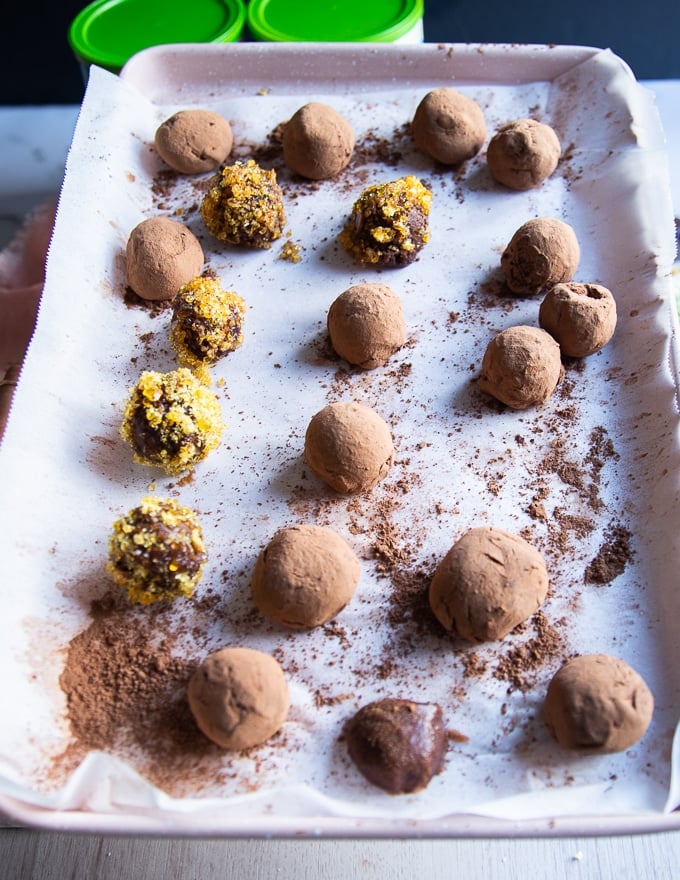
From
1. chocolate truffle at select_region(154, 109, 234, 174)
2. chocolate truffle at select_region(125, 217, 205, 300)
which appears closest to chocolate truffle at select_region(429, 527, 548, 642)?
chocolate truffle at select_region(125, 217, 205, 300)

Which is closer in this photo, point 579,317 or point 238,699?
point 238,699

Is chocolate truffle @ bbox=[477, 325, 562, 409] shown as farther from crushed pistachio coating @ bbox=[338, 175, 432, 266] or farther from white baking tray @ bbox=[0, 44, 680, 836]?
crushed pistachio coating @ bbox=[338, 175, 432, 266]

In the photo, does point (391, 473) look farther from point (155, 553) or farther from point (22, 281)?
point (22, 281)

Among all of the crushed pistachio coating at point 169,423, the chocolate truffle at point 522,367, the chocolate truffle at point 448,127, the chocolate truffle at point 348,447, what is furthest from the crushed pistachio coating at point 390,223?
the crushed pistachio coating at point 169,423

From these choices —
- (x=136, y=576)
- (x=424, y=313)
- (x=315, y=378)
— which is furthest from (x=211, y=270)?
(x=136, y=576)

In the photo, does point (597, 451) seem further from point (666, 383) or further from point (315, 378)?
point (315, 378)

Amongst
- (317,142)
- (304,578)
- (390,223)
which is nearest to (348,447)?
(304,578)

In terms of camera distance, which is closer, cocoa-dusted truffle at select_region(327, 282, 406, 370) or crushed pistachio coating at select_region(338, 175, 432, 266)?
cocoa-dusted truffle at select_region(327, 282, 406, 370)
